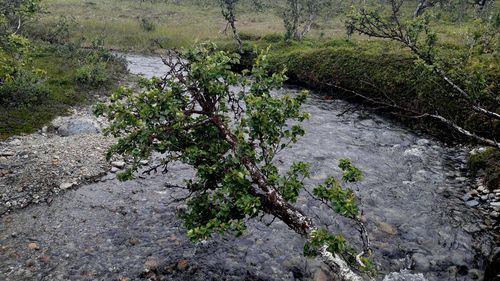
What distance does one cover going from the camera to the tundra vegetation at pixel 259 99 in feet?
24.3

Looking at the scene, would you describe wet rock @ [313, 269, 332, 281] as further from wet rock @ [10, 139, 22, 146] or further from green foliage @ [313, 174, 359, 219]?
wet rock @ [10, 139, 22, 146]

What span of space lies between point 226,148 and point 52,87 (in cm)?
1546

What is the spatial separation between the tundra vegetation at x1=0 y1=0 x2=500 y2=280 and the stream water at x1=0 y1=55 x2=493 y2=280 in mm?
869

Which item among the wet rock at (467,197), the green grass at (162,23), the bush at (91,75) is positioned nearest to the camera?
the wet rock at (467,197)

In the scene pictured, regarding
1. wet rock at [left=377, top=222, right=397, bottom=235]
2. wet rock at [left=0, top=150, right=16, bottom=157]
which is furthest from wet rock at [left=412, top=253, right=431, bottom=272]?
wet rock at [left=0, top=150, right=16, bottom=157]

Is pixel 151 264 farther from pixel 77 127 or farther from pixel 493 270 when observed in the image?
pixel 77 127

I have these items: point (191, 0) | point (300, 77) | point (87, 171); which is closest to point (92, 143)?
point (87, 171)

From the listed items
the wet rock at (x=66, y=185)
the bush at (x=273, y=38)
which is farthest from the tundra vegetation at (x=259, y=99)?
the wet rock at (x=66, y=185)

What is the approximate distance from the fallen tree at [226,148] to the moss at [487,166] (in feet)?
21.9

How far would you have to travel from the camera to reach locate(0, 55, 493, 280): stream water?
8.31m

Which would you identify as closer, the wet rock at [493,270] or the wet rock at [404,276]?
the wet rock at [493,270]

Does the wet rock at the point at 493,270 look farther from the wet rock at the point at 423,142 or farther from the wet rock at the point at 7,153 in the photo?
the wet rock at the point at 7,153

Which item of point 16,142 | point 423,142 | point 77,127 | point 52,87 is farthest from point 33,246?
point 423,142

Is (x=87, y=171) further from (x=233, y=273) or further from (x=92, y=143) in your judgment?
(x=233, y=273)
